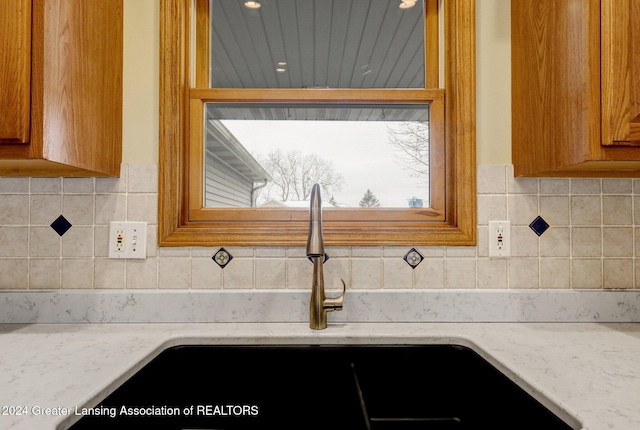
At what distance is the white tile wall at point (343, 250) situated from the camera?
4.01 feet

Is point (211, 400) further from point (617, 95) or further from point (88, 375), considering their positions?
point (617, 95)

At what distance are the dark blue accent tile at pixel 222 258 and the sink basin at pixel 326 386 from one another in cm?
27

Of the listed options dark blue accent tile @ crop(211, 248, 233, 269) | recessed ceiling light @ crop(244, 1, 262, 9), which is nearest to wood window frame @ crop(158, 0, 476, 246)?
dark blue accent tile @ crop(211, 248, 233, 269)

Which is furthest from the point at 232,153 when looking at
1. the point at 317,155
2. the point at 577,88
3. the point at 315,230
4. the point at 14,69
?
the point at 577,88

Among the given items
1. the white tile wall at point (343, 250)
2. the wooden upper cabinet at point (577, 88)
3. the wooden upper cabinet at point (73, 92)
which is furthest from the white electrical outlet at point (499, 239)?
the wooden upper cabinet at point (73, 92)

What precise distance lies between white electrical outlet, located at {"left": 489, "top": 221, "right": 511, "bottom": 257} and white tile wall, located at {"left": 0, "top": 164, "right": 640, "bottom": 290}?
2 centimetres

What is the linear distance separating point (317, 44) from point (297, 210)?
779mm

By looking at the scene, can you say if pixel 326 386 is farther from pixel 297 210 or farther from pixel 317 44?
pixel 317 44

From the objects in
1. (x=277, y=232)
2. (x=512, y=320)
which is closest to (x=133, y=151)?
(x=277, y=232)

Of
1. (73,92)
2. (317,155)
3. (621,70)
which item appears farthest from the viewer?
(317,155)

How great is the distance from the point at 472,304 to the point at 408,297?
0.20 meters

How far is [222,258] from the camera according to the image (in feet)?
4.04

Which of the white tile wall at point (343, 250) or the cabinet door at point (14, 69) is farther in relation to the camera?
the white tile wall at point (343, 250)

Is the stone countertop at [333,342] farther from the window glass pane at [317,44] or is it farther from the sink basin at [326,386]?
the window glass pane at [317,44]
